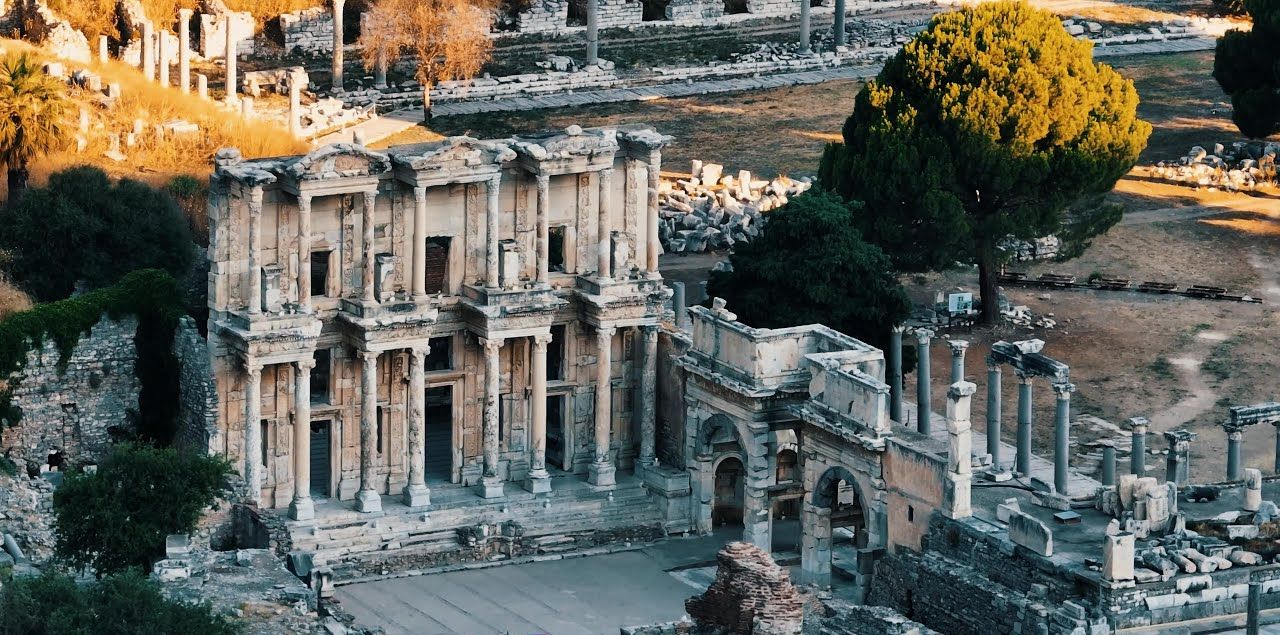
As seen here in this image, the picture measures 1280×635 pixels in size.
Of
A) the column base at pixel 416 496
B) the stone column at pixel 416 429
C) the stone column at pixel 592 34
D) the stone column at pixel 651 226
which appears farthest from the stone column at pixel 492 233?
the stone column at pixel 592 34

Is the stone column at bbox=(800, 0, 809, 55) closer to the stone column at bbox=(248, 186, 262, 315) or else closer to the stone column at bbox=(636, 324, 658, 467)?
the stone column at bbox=(636, 324, 658, 467)

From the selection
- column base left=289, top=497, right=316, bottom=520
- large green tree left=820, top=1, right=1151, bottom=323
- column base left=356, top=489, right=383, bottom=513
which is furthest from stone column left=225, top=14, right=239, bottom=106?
column base left=289, top=497, right=316, bottom=520

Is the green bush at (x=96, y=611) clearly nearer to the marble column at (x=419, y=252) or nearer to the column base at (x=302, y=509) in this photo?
the column base at (x=302, y=509)

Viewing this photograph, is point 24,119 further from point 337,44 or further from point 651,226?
point 337,44

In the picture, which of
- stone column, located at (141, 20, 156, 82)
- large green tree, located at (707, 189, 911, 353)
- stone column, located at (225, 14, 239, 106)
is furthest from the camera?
stone column, located at (225, 14, 239, 106)

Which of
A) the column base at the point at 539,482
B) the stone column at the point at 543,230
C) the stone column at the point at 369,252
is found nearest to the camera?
the stone column at the point at 369,252

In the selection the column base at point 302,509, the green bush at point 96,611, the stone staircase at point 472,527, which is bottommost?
the stone staircase at point 472,527
